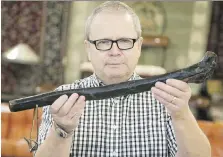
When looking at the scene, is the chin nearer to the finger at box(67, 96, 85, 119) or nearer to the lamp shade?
the finger at box(67, 96, 85, 119)

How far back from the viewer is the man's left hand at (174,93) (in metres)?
0.70

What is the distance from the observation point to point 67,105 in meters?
0.72

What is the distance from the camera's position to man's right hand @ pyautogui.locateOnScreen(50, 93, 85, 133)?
73 centimetres

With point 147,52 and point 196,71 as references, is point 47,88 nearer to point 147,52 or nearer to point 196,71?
point 147,52

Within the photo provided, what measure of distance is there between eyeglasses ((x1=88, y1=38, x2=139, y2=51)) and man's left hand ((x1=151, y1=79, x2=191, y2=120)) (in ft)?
0.58

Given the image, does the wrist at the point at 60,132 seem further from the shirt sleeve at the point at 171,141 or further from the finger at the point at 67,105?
the shirt sleeve at the point at 171,141

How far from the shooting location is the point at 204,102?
14.0 feet

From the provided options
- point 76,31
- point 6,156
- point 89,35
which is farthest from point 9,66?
point 89,35

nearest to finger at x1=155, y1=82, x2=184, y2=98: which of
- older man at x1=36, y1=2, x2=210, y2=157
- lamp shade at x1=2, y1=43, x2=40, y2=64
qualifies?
older man at x1=36, y1=2, x2=210, y2=157

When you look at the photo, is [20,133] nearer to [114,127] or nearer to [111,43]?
[114,127]

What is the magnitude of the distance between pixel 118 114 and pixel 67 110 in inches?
10.2

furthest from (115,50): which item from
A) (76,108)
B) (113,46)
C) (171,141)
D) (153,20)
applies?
(153,20)

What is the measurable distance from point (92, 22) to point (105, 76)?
0.52ft

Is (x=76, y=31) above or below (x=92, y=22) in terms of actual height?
above
